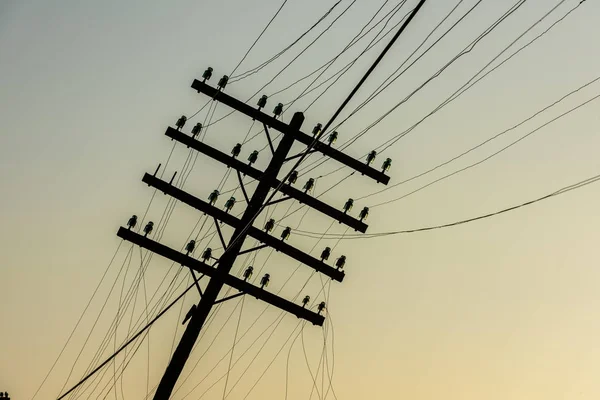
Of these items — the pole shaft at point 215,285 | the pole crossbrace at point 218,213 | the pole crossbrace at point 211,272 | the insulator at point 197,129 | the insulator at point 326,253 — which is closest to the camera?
the pole shaft at point 215,285

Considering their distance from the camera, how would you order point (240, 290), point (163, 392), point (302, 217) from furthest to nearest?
point (302, 217), point (240, 290), point (163, 392)

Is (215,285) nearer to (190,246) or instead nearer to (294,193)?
(190,246)

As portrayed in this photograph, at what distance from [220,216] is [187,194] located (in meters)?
0.60

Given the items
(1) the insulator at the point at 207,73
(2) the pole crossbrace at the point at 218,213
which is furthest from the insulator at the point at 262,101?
(2) the pole crossbrace at the point at 218,213

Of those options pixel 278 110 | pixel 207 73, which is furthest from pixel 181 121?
pixel 278 110

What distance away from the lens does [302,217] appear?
10.9 meters

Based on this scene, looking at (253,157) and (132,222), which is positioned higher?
(253,157)

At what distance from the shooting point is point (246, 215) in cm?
991

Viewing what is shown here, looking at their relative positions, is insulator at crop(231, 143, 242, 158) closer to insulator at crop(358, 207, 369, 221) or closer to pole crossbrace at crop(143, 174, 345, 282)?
pole crossbrace at crop(143, 174, 345, 282)

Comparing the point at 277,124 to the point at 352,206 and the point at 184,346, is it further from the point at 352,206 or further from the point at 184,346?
the point at 184,346

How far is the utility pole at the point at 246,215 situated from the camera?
31.8 feet

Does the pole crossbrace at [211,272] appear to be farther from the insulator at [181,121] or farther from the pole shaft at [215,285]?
the insulator at [181,121]

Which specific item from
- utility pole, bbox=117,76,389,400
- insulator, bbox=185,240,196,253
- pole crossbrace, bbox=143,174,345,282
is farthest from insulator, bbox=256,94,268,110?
insulator, bbox=185,240,196,253

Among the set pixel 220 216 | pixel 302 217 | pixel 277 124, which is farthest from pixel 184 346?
pixel 277 124
